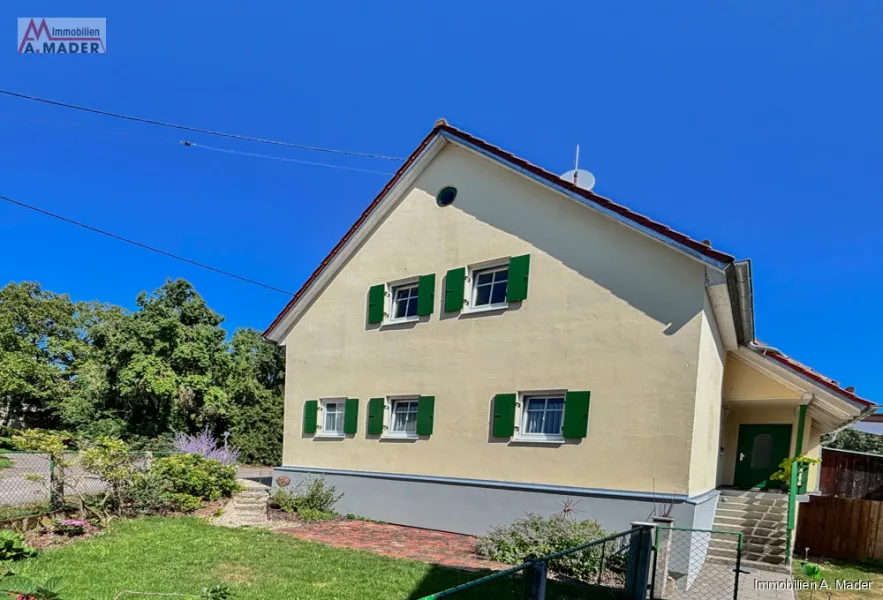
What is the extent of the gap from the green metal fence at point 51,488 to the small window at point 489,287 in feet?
26.9

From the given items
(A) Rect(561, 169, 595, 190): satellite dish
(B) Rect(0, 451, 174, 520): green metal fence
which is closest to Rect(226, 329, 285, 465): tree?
(B) Rect(0, 451, 174, 520): green metal fence

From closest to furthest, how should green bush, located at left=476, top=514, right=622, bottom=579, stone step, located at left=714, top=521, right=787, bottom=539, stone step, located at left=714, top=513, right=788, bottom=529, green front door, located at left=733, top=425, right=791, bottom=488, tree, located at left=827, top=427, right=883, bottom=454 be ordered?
green bush, located at left=476, top=514, right=622, bottom=579
stone step, located at left=714, top=521, right=787, bottom=539
stone step, located at left=714, top=513, right=788, bottom=529
green front door, located at left=733, top=425, right=791, bottom=488
tree, located at left=827, top=427, right=883, bottom=454

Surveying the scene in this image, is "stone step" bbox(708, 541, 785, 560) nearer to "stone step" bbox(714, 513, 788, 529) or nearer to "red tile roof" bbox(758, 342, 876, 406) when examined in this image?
"stone step" bbox(714, 513, 788, 529)

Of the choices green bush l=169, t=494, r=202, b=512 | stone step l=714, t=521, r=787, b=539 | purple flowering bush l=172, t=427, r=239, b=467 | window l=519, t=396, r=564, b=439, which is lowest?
purple flowering bush l=172, t=427, r=239, b=467

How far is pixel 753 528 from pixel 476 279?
286 inches

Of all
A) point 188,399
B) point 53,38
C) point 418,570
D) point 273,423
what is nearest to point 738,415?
point 418,570

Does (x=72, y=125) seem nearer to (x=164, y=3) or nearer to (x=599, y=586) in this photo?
(x=164, y=3)

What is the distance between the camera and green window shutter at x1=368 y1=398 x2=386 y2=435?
11414mm

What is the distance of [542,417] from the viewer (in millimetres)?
9250

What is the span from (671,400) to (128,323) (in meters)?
24.9

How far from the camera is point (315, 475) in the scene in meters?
12.4

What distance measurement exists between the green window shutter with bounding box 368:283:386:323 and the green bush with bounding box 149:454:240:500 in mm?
5301

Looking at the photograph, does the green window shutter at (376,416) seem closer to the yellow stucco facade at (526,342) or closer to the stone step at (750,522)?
the yellow stucco facade at (526,342)

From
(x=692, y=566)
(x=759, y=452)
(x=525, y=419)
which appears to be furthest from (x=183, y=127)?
(x=759, y=452)
